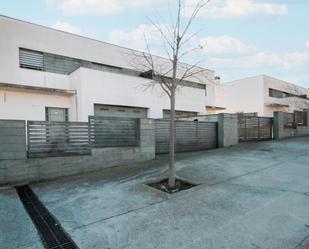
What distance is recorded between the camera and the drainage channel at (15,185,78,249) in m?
3.10

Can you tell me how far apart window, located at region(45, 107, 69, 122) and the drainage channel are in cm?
762

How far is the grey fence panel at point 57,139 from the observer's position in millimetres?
6444

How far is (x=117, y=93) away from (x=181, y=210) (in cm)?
959

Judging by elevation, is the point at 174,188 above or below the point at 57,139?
below

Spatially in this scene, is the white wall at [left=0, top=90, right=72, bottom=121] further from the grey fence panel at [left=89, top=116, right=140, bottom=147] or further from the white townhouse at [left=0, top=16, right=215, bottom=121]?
the grey fence panel at [left=89, top=116, right=140, bottom=147]

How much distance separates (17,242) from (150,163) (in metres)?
5.29

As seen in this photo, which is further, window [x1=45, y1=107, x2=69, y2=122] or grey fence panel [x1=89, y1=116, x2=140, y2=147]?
window [x1=45, y1=107, x2=69, y2=122]

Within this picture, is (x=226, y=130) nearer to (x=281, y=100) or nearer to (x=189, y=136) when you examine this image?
(x=189, y=136)

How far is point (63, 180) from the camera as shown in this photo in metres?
6.39

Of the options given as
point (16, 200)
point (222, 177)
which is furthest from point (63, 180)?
point (222, 177)

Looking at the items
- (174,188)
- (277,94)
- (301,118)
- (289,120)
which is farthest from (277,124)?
(277,94)

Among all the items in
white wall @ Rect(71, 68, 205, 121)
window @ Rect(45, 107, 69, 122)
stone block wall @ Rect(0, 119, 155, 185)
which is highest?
white wall @ Rect(71, 68, 205, 121)

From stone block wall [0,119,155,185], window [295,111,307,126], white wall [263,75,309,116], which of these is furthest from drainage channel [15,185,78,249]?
white wall [263,75,309,116]

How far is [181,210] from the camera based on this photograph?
Result: 13.2 feet
